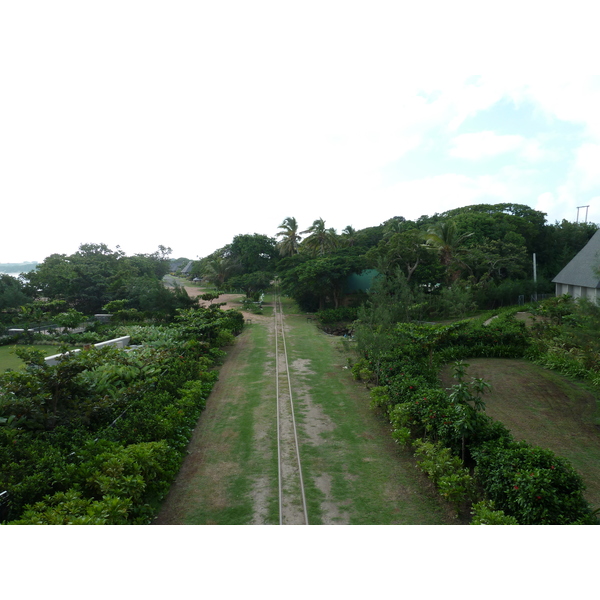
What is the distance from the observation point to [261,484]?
6.30 meters

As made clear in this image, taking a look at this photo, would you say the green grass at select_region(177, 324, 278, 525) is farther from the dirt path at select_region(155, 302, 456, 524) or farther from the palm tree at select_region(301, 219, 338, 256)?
the palm tree at select_region(301, 219, 338, 256)

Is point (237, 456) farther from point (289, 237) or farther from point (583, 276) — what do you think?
point (289, 237)

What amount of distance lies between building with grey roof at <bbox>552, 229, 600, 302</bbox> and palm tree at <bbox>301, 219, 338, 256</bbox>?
18.7 metres

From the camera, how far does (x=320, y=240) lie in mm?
35438

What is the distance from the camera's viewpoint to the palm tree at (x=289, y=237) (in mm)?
38844

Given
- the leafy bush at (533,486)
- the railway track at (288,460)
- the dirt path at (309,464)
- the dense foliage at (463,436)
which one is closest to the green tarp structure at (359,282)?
the dense foliage at (463,436)

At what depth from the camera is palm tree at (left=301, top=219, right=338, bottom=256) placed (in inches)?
1373

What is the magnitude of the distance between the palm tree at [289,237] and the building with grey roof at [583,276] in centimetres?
2353

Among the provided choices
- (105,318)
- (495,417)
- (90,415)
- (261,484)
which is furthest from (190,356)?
(105,318)

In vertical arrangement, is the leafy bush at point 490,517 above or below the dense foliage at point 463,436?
below

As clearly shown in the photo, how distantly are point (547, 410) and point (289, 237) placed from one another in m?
31.8

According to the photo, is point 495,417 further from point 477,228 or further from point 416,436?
point 477,228

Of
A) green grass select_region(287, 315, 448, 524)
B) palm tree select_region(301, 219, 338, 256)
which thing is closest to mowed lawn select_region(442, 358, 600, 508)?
green grass select_region(287, 315, 448, 524)

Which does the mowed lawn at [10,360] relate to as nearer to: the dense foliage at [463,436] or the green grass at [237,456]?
the green grass at [237,456]
